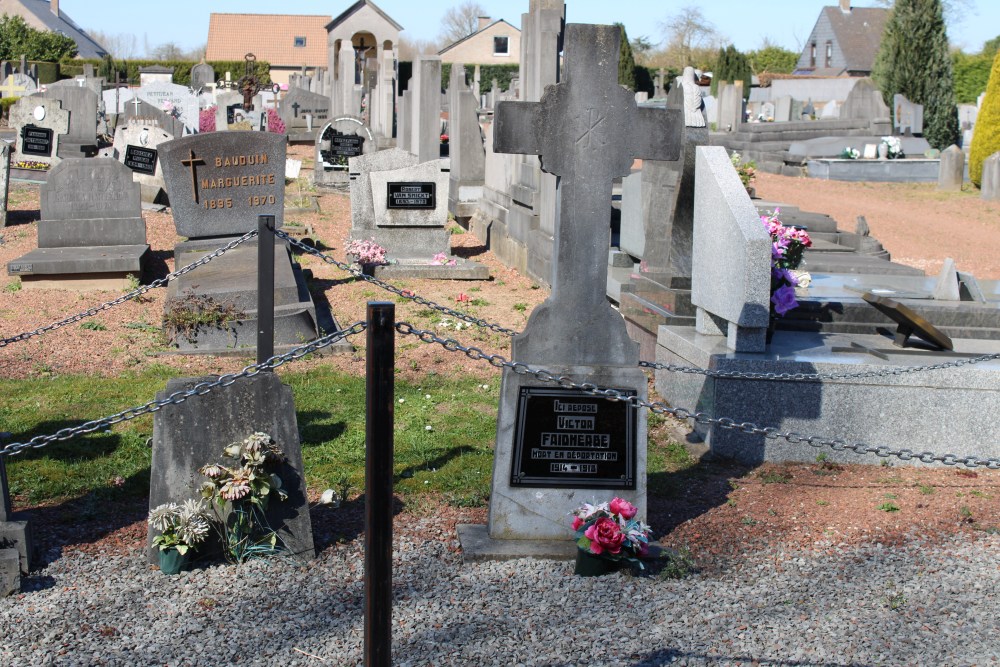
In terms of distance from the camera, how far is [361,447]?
621cm

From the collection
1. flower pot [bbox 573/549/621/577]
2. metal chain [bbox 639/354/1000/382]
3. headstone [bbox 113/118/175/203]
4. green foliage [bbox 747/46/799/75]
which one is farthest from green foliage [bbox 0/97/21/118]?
green foliage [bbox 747/46/799/75]

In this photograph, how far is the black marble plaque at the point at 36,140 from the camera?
1864 cm

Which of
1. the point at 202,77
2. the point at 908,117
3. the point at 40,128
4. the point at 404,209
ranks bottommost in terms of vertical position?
the point at 404,209

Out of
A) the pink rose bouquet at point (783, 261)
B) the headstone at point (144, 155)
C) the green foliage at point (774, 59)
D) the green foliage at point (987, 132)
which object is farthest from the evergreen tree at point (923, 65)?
the green foliage at point (774, 59)

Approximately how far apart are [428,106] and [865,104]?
17.2m

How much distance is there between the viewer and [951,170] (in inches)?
877

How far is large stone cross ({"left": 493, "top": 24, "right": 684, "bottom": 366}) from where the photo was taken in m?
4.59

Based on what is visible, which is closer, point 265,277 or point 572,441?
point 572,441

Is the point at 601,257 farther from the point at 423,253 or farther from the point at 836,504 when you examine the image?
the point at 423,253

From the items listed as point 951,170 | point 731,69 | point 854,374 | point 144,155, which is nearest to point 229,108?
point 144,155

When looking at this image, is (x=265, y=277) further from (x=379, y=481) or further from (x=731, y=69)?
(x=731, y=69)

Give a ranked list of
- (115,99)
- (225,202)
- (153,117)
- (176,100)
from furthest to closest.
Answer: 1. (115,99)
2. (176,100)
3. (153,117)
4. (225,202)

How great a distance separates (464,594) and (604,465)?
3.01ft

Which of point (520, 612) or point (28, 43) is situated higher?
point (28, 43)
